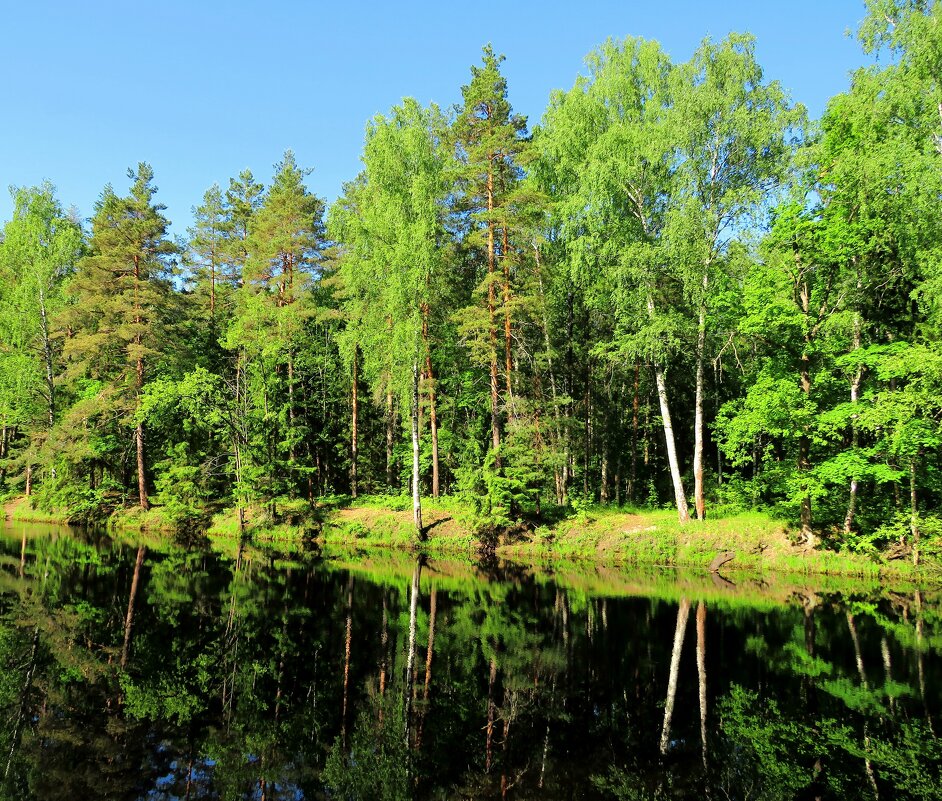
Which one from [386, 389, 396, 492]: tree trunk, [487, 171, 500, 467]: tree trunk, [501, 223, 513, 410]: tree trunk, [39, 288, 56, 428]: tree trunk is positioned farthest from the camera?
[39, 288, 56, 428]: tree trunk

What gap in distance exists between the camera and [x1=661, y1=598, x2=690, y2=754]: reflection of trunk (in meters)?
8.15

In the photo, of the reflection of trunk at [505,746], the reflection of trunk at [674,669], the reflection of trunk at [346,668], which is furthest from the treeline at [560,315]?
the reflection of trunk at [505,746]

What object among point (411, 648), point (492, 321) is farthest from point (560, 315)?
point (411, 648)

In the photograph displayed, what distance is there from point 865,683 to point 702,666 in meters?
2.64

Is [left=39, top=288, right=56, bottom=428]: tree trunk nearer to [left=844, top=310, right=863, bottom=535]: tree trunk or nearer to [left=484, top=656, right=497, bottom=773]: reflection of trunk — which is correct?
[left=484, top=656, right=497, bottom=773]: reflection of trunk

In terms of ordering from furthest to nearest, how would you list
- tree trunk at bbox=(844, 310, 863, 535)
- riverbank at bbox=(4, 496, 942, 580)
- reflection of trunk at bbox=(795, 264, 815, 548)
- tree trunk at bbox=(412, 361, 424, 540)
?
1. tree trunk at bbox=(412, 361, 424, 540)
2. reflection of trunk at bbox=(795, 264, 815, 548)
3. riverbank at bbox=(4, 496, 942, 580)
4. tree trunk at bbox=(844, 310, 863, 535)

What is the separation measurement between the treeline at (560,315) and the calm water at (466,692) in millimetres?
7116

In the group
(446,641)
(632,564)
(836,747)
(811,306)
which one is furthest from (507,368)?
(836,747)

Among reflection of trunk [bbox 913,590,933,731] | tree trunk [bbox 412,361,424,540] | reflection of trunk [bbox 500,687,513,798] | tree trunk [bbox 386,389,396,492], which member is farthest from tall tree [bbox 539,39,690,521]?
reflection of trunk [bbox 500,687,513,798]

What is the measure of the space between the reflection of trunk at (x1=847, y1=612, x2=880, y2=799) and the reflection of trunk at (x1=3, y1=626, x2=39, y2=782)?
9.98m

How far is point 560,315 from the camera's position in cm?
3012

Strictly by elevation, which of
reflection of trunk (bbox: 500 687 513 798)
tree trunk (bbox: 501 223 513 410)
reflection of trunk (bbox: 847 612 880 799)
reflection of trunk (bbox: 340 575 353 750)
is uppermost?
tree trunk (bbox: 501 223 513 410)

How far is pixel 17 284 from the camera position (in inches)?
1560

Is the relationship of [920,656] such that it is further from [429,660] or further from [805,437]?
[805,437]
